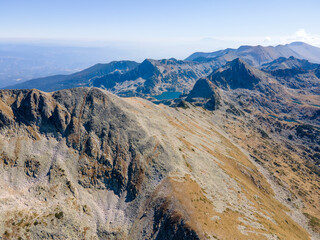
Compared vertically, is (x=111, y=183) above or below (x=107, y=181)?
below

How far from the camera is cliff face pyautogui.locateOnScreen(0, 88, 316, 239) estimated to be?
56.3 metres

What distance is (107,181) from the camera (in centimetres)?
7494

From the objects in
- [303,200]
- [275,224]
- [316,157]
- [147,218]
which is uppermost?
[147,218]

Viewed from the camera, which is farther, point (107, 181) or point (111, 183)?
point (107, 181)

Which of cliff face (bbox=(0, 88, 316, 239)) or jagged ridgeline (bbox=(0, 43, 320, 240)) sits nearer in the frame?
cliff face (bbox=(0, 88, 316, 239))

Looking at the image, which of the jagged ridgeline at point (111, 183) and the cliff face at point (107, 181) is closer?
the cliff face at point (107, 181)

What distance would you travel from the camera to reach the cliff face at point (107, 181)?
185 feet

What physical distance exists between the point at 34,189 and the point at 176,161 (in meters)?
56.7

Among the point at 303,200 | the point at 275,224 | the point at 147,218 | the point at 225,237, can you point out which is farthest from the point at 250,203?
the point at 303,200

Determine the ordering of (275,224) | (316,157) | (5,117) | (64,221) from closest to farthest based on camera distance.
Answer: (64,221) < (275,224) < (5,117) < (316,157)

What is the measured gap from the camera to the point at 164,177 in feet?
237

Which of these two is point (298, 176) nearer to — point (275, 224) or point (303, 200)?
point (303, 200)

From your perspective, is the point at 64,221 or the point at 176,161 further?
the point at 176,161

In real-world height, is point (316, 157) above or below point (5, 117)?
below
